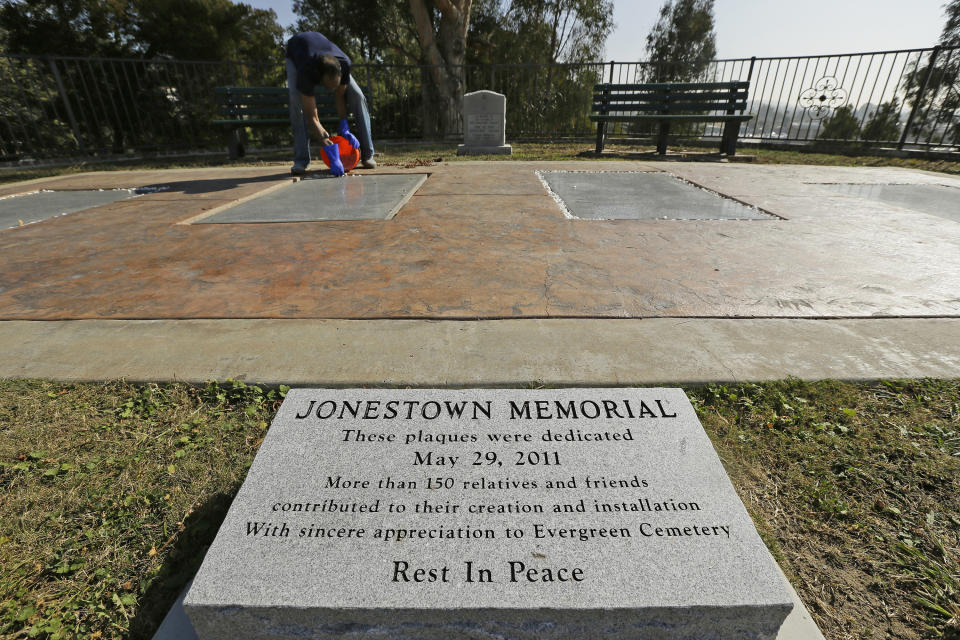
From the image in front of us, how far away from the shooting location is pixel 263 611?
0.90 m

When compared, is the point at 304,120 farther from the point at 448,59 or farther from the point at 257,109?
the point at 448,59

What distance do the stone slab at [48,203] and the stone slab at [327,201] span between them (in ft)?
5.40

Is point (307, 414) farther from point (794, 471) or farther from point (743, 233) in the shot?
point (743, 233)

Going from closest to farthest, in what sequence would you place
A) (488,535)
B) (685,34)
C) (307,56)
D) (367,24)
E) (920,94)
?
(488,535) < (307,56) < (920,94) < (367,24) < (685,34)

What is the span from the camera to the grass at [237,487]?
1.14m

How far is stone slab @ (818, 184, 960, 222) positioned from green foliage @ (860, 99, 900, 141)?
5.53 metres

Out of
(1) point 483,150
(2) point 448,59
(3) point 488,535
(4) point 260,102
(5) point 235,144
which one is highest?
(2) point 448,59

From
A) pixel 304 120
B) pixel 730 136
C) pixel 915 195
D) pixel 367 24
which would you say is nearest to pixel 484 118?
pixel 304 120

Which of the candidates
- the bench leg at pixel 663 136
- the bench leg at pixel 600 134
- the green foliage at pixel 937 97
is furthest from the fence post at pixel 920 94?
the bench leg at pixel 600 134

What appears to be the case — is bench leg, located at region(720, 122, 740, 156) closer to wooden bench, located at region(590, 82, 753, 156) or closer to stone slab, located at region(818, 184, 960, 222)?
wooden bench, located at region(590, 82, 753, 156)

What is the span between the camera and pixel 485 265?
3031 millimetres

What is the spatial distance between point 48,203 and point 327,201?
3200mm

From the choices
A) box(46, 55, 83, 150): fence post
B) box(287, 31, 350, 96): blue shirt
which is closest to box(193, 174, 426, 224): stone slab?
box(287, 31, 350, 96): blue shirt

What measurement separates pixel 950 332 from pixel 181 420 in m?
3.28
